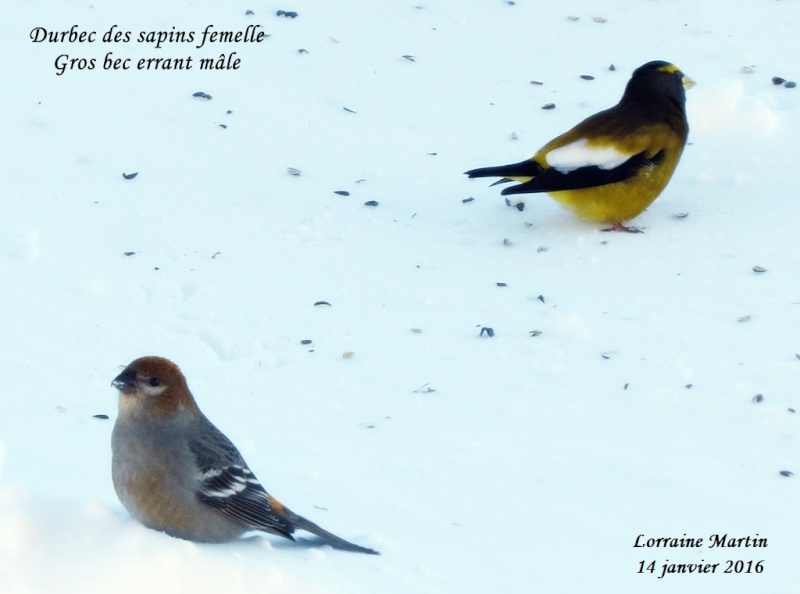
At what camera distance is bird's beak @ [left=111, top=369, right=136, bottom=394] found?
459cm

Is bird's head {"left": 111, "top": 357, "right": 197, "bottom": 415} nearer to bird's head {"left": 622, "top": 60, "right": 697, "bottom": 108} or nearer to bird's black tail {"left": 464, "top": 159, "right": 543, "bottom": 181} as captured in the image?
bird's black tail {"left": 464, "top": 159, "right": 543, "bottom": 181}

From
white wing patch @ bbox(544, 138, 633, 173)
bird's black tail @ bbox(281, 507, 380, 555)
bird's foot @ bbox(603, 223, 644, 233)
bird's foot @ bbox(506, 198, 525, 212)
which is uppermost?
white wing patch @ bbox(544, 138, 633, 173)

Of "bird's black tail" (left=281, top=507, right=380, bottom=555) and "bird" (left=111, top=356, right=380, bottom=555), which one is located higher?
"bird" (left=111, top=356, right=380, bottom=555)

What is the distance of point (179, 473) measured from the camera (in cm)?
450

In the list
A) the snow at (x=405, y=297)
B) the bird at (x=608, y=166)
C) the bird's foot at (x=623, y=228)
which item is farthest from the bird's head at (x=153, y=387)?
the bird's foot at (x=623, y=228)

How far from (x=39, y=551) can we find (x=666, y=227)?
172 inches

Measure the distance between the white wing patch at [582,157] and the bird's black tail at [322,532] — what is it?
10.7 feet

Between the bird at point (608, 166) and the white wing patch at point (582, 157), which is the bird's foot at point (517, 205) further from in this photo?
the white wing patch at point (582, 157)

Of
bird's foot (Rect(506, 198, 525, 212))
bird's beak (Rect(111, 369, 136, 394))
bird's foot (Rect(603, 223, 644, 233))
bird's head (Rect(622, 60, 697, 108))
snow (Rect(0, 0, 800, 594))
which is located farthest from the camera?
bird's foot (Rect(506, 198, 525, 212))

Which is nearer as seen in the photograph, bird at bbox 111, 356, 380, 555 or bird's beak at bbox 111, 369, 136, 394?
bird at bbox 111, 356, 380, 555

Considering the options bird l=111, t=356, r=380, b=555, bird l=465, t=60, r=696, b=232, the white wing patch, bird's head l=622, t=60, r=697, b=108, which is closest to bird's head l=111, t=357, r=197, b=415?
bird l=111, t=356, r=380, b=555

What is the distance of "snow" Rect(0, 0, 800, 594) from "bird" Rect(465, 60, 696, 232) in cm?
17

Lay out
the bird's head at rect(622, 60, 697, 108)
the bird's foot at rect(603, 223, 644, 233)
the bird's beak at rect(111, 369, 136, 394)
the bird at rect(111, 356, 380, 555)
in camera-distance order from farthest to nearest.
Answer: the bird's head at rect(622, 60, 697, 108) → the bird's foot at rect(603, 223, 644, 233) → the bird's beak at rect(111, 369, 136, 394) → the bird at rect(111, 356, 380, 555)

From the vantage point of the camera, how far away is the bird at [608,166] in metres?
7.38
